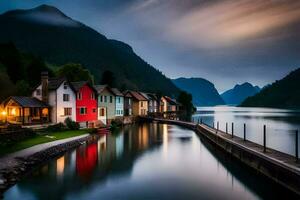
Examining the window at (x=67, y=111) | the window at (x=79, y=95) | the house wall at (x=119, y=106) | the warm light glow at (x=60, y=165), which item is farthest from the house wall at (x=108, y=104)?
the warm light glow at (x=60, y=165)

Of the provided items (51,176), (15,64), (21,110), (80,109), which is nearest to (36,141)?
(51,176)

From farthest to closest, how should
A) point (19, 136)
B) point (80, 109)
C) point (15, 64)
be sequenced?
point (15, 64) < point (80, 109) < point (19, 136)

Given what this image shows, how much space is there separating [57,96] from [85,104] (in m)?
9.16

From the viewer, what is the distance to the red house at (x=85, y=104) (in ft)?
203

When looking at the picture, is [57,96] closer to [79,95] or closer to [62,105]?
[62,105]

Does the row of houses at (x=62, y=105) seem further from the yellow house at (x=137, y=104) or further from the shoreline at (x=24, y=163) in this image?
the yellow house at (x=137, y=104)

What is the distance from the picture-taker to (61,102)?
56625mm

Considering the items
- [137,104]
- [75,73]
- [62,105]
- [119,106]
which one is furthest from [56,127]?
[137,104]

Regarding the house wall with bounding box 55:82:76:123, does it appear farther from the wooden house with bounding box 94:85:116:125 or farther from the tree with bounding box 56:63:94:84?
the tree with bounding box 56:63:94:84

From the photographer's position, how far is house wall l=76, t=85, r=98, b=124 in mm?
61753

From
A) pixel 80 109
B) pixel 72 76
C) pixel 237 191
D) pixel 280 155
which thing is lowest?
pixel 237 191

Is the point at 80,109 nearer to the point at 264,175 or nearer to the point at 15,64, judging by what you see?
the point at 15,64

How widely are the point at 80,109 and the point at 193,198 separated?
44.5 metres

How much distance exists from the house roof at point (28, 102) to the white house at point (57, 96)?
1518 millimetres
